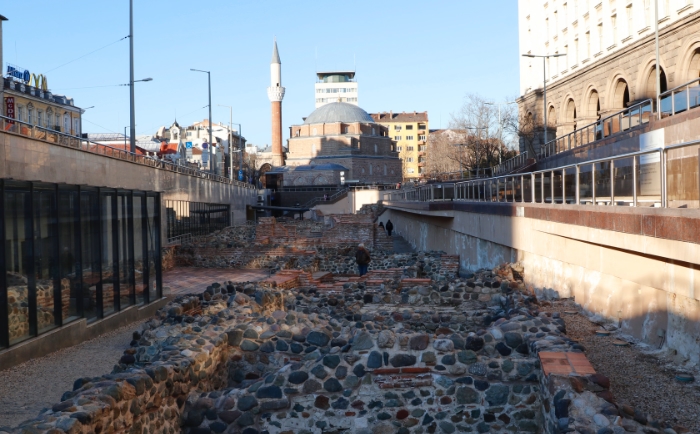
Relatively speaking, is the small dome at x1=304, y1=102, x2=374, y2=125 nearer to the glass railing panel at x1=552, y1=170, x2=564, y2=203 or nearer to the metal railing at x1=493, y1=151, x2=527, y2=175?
the metal railing at x1=493, y1=151, x2=527, y2=175

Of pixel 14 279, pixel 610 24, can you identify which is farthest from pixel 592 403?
pixel 610 24

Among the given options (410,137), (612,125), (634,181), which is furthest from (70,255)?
(410,137)

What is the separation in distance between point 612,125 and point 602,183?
15171 millimetres

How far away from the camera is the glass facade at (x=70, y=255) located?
10984 mm

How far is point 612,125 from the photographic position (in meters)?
23.8

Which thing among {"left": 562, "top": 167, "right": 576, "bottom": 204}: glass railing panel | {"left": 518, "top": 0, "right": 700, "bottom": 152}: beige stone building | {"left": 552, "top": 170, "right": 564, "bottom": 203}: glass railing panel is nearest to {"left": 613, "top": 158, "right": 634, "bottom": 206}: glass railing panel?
{"left": 562, "top": 167, "right": 576, "bottom": 204}: glass railing panel

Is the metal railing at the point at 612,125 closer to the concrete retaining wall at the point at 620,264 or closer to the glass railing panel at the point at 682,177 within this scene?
the concrete retaining wall at the point at 620,264

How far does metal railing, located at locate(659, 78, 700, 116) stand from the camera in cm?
1756

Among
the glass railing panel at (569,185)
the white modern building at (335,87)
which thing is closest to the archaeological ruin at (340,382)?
the glass railing panel at (569,185)

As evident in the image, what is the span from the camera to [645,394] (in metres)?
6.75

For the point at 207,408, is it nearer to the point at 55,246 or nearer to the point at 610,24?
the point at 55,246

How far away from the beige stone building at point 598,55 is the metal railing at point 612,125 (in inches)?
52.9

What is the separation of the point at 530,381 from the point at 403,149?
5271 inches

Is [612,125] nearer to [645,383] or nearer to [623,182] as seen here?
[623,182]
